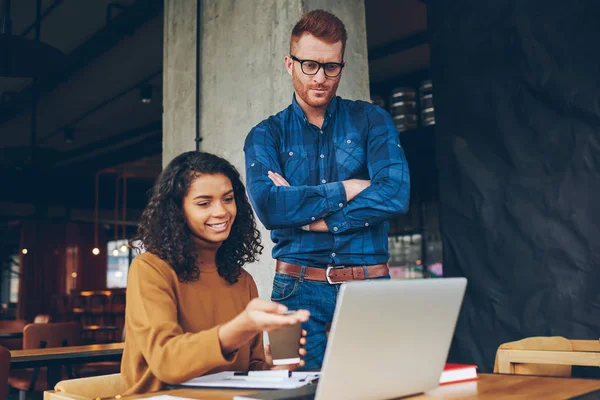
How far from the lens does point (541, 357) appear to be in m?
2.46

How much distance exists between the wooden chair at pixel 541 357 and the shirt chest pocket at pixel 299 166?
102cm

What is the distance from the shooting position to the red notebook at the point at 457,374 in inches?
53.2

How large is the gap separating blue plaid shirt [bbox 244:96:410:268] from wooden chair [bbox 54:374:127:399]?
690 mm

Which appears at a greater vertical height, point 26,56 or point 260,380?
point 26,56

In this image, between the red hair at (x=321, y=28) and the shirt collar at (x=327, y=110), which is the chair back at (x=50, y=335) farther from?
the red hair at (x=321, y=28)

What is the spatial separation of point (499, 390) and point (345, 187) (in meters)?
1.06

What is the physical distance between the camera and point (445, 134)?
11.8 ft

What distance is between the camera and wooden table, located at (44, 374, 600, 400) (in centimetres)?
120

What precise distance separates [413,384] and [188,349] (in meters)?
0.44

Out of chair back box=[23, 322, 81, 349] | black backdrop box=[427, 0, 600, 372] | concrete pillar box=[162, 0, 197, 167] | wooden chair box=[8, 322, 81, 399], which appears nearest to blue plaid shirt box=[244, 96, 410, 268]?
black backdrop box=[427, 0, 600, 372]

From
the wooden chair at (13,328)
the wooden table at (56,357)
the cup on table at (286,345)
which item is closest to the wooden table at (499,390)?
the cup on table at (286,345)

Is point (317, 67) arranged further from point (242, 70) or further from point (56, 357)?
point (56, 357)

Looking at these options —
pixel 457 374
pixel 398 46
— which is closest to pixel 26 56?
pixel 457 374

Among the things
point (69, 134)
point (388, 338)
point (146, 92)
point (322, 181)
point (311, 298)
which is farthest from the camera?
point (69, 134)
